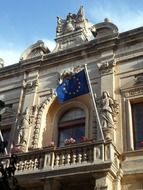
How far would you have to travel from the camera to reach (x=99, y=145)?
12.9 meters

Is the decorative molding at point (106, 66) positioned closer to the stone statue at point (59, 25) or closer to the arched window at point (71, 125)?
the arched window at point (71, 125)

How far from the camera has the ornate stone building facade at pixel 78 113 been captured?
12867 mm

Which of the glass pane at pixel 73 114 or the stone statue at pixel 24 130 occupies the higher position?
the glass pane at pixel 73 114

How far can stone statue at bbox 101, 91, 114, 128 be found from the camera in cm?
1488

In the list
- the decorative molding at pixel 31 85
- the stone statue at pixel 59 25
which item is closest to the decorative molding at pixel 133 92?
the decorative molding at pixel 31 85

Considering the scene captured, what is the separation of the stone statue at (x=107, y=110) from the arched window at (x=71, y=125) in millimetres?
1531

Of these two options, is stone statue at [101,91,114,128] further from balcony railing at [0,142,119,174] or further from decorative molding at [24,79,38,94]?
decorative molding at [24,79,38,94]

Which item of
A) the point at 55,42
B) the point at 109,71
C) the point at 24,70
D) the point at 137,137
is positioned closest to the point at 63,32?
the point at 55,42

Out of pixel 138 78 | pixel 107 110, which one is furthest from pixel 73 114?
pixel 138 78

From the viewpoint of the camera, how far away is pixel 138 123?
600 inches

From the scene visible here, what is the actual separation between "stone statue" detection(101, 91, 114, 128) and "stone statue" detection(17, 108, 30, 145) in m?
3.90

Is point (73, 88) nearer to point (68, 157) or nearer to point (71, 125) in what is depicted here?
point (71, 125)

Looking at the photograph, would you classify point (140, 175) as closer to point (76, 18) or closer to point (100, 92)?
point (100, 92)

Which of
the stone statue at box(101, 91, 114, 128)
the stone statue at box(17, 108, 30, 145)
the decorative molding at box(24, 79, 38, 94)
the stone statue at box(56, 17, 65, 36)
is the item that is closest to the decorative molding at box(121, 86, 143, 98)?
the stone statue at box(101, 91, 114, 128)
